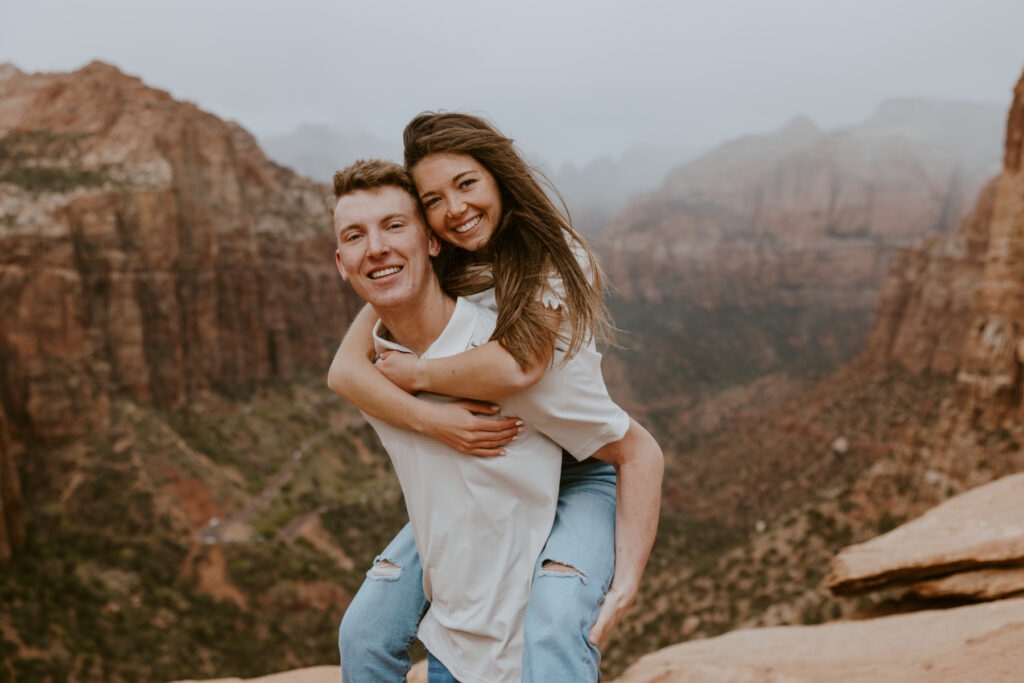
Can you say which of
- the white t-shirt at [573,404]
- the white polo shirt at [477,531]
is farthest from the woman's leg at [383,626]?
the white t-shirt at [573,404]

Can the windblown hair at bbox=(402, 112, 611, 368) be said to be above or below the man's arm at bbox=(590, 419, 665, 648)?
above

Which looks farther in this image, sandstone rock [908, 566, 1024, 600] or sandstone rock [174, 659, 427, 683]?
sandstone rock [908, 566, 1024, 600]

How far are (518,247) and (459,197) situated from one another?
1.42 ft

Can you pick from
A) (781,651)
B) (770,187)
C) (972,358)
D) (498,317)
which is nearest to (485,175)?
(498,317)

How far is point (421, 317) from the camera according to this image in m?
3.73

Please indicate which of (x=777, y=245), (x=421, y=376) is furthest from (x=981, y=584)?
(x=777, y=245)

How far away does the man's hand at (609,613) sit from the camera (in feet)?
11.4

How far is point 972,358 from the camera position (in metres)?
20.5

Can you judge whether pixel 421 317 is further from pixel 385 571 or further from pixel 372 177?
pixel 385 571

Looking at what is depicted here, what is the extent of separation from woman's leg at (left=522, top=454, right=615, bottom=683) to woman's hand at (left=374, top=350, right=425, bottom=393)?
1.09 metres

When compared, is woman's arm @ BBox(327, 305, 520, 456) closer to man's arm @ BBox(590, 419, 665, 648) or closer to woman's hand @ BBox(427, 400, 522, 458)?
woman's hand @ BBox(427, 400, 522, 458)

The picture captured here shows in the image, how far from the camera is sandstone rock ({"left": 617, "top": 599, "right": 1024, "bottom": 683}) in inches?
192

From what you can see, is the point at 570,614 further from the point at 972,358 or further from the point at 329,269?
the point at 329,269

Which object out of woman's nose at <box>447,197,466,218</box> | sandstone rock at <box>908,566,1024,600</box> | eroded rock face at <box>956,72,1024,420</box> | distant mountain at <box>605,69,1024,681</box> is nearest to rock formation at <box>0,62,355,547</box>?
distant mountain at <box>605,69,1024,681</box>
